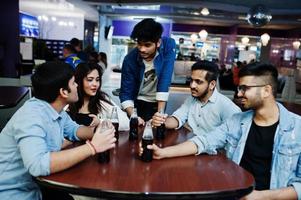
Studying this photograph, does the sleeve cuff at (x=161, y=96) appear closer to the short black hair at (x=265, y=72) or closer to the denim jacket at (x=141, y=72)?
the denim jacket at (x=141, y=72)

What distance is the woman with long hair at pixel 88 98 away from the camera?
2646 millimetres

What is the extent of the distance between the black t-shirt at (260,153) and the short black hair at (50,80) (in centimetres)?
113

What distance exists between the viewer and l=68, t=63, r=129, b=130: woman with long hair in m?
2.65

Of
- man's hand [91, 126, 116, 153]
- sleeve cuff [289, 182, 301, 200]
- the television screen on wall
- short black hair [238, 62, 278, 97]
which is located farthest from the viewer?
the television screen on wall

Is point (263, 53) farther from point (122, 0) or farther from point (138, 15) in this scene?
point (122, 0)

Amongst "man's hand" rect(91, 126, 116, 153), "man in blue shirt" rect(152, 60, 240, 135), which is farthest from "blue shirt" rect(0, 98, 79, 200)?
"man in blue shirt" rect(152, 60, 240, 135)

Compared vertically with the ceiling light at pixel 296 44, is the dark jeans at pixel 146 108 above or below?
below

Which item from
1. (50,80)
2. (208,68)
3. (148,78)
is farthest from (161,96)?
(50,80)

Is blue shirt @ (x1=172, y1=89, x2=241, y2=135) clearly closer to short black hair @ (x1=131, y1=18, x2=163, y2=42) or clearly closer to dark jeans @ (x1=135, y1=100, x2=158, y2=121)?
dark jeans @ (x1=135, y1=100, x2=158, y2=121)

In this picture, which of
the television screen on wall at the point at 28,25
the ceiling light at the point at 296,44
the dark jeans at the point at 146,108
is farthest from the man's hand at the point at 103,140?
the ceiling light at the point at 296,44

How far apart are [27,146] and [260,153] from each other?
4.32 feet

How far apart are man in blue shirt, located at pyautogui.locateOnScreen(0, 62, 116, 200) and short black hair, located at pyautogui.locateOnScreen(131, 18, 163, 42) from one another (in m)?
0.97

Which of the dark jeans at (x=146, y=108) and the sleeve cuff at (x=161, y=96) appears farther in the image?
the dark jeans at (x=146, y=108)

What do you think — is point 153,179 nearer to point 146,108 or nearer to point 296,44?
point 146,108
